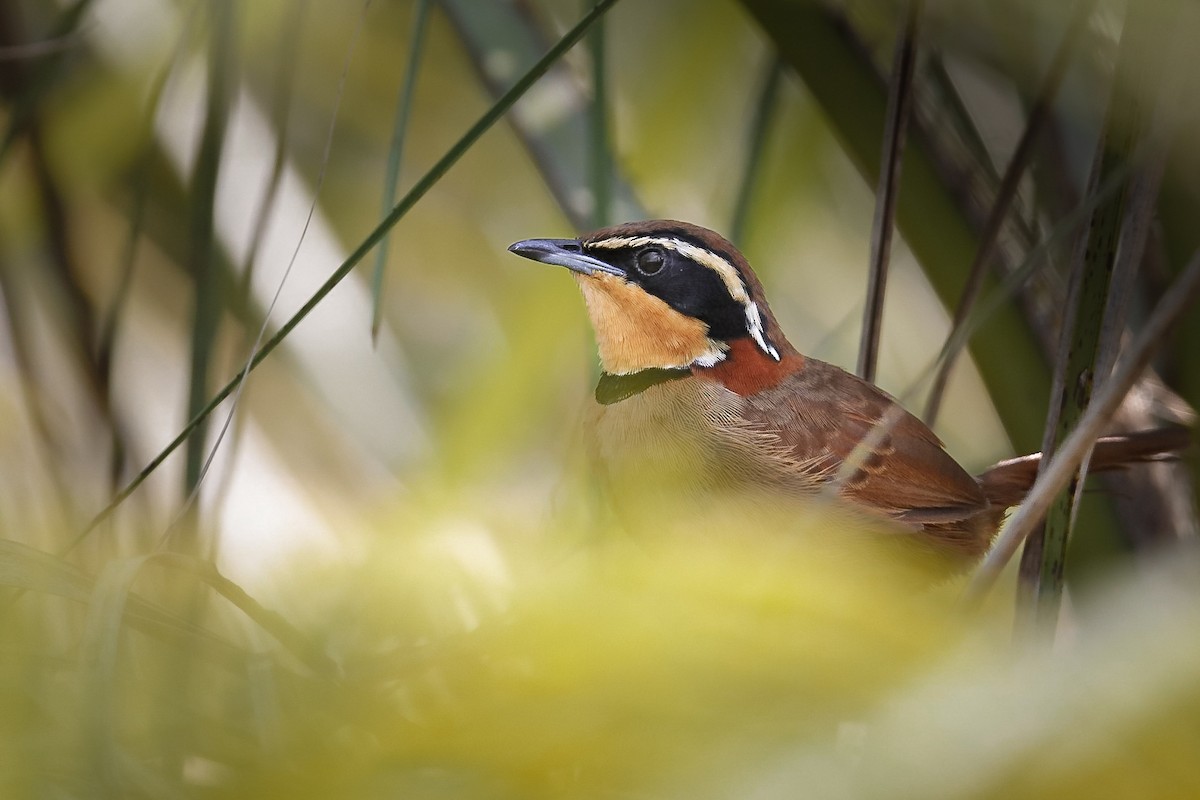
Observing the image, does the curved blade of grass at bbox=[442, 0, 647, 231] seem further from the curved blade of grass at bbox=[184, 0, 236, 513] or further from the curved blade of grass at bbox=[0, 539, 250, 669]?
the curved blade of grass at bbox=[0, 539, 250, 669]

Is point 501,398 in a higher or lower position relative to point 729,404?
higher

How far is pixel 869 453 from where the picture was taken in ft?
5.75

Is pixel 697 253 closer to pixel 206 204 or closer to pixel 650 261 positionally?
Answer: pixel 650 261

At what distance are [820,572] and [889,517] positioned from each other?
1393mm

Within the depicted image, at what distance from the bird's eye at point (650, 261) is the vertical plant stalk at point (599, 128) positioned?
0.27 metres

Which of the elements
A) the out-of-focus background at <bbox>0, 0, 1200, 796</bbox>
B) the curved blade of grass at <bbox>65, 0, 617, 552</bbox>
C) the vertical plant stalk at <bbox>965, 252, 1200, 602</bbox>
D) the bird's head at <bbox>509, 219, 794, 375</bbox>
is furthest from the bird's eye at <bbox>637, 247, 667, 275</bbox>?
the vertical plant stalk at <bbox>965, 252, 1200, 602</bbox>

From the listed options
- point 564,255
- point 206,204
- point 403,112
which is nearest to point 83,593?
point 403,112

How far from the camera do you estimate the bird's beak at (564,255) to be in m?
1.76

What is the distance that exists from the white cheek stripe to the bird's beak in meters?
0.03

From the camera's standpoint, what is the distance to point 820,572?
430 millimetres

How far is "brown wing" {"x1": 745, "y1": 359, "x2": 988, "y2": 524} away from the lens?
177 centimetres

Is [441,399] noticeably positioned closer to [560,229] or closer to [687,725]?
[560,229]

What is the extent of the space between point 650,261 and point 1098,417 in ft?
3.89

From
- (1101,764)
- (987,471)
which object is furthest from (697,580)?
(987,471)
